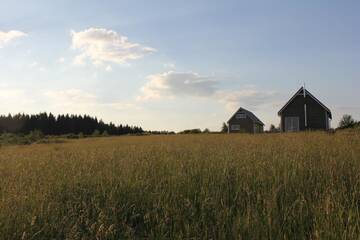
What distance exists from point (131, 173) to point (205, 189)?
1337 mm

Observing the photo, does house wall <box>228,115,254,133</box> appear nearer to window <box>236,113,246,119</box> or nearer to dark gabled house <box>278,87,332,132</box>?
window <box>236,113,246,119</box>

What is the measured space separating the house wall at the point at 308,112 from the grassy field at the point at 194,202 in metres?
33.2

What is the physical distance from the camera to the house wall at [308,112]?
38.4m

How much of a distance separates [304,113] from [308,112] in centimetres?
38

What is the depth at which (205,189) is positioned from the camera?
5.07 metres

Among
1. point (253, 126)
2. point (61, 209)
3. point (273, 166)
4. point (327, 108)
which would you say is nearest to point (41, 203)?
point (61, 209)

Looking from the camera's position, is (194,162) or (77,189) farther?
(194,162)

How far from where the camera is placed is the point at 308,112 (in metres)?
38.6

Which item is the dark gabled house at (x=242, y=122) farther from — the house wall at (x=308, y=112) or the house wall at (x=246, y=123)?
the house wall at (x=308, y=112)

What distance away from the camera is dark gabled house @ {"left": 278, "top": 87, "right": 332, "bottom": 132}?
126ft

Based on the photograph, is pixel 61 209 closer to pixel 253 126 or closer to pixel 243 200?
pixel 243 200

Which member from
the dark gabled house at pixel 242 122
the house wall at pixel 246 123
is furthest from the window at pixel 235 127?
the house wall at pixel 246 123

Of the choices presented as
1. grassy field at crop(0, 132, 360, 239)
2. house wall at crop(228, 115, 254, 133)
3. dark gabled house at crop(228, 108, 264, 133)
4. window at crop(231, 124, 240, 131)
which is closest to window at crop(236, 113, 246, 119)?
dark gabled house at crop(228, 108, 264, 133)

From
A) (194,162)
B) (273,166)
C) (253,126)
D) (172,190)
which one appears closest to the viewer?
(172,190)
